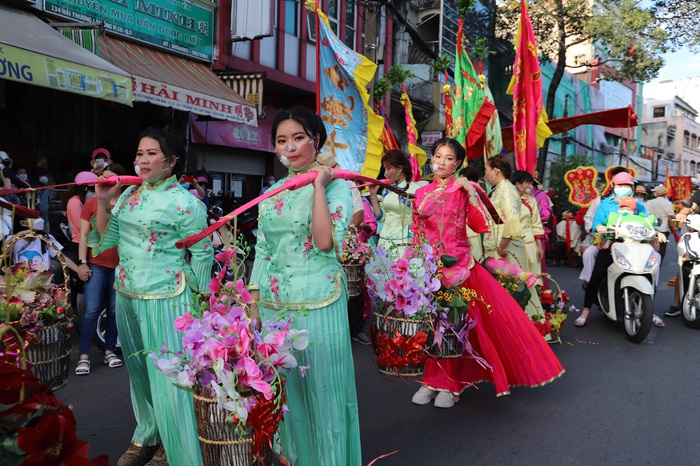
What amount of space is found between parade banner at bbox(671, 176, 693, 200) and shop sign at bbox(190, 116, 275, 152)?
15.6 meters

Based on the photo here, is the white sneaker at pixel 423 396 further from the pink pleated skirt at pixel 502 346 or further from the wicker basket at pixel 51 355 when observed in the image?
the wicker basket at pixel 51 355

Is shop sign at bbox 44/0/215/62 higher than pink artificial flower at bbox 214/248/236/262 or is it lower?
higher

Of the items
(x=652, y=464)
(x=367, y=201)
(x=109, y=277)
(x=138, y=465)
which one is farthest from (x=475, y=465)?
(x=367, y=201)

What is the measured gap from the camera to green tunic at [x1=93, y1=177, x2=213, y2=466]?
2838 mm

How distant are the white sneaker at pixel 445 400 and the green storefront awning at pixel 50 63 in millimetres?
5094

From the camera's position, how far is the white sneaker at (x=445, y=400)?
4.22 m

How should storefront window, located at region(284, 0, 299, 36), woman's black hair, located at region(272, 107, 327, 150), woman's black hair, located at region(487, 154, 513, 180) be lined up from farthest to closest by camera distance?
storefront window, located at region(284, 0, 299, 36)
woman's black hair, located at region(487, 154, 513, 180)
woman's black hair, located at region(272, 107, 327, 150)

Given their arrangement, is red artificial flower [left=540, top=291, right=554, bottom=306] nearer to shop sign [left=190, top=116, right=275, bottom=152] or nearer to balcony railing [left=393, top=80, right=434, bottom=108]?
shop sign [left=190, top=116, right=275, bottom=152]

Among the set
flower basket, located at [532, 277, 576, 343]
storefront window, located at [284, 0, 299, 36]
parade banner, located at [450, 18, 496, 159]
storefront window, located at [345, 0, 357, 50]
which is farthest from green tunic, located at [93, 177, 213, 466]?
storefront window, located at [345, 0, 357, 50]

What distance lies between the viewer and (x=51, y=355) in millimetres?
2828

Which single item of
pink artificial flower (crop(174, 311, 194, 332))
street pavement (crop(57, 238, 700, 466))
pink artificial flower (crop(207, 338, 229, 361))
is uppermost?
pink artificial flower (crop(174, 311, 194, 332))

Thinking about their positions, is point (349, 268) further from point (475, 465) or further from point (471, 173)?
point (475, 465)

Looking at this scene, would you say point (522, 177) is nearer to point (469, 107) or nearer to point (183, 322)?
point (469, 107)

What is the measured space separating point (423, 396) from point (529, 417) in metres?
0.73
